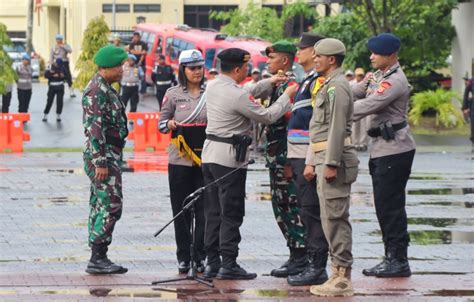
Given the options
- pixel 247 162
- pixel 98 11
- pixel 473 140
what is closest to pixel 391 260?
pixel 247 162

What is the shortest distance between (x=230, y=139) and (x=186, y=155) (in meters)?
0.66

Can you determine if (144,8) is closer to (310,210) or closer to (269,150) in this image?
(269,150)

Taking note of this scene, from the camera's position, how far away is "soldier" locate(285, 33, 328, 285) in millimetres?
11211

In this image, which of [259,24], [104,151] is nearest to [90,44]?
[259,24]

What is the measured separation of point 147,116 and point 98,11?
4020 cm

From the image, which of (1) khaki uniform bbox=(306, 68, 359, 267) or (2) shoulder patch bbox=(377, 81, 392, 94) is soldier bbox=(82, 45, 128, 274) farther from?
(2) shoulder patch bbox=(377, 81, 392, 94)

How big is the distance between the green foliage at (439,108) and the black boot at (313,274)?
23.6 m

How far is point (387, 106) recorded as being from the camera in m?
11.7

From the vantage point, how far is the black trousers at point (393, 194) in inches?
462

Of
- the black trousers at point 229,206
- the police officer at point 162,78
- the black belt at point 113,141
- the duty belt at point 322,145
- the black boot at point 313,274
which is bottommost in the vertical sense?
the police officer at point 162,78

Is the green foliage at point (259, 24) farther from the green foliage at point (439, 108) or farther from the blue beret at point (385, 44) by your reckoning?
the blue beret at point (385, 44)

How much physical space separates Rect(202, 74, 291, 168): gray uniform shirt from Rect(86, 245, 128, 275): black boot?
4.14 feet

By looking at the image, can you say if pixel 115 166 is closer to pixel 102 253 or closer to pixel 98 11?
pixel 102 253

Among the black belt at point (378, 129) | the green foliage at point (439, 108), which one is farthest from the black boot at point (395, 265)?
the green foliage at point (439, 108)
